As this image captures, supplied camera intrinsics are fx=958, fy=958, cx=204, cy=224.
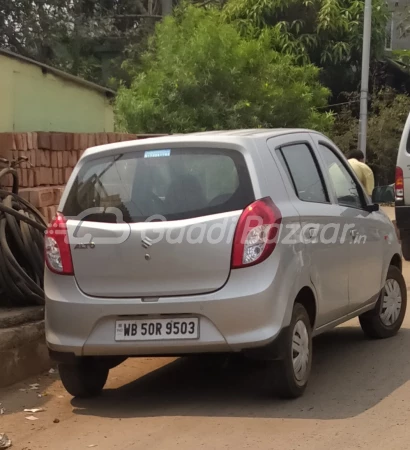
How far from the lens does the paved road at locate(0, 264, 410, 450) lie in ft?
16.8

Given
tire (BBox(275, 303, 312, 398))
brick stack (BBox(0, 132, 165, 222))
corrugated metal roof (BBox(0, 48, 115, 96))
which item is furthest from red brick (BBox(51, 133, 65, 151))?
tire (BBox(275, 303, 312, 398))

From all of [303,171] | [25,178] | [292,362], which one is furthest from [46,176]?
[292,362]

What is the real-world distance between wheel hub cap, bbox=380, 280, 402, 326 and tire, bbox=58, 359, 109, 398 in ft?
8.22

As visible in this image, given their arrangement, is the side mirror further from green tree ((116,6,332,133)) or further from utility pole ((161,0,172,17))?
utility pole ((161,0,172,17))

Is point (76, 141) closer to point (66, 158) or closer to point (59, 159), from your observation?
point (66, 158)

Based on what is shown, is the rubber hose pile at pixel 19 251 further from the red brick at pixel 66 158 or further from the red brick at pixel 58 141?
the red brick at pixel 66 158

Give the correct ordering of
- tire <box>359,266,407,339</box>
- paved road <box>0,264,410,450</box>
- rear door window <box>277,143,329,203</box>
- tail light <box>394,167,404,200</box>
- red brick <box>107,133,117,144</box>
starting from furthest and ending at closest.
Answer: tail light <box>394,167,404,200</box> < red brick <box>107,133,117,144</box> < tire <box>359,266,407,339</box> < rear door window <box>277,143,329,203</box> < paved road <box>0,264,410,450</box>

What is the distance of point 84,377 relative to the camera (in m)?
6.11

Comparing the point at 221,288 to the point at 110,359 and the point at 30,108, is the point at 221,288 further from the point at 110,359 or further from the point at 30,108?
the point at 30,108

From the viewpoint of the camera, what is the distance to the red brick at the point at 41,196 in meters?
8.68

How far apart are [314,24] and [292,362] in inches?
970

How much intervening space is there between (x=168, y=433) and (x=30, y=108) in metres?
7.64

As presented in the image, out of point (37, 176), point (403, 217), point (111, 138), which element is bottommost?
point (403, 217)

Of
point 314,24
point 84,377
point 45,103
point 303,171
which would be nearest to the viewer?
point 84,377
